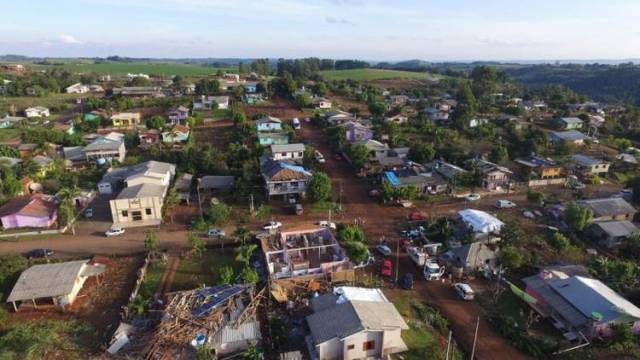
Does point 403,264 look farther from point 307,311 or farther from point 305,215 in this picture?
point 305,215

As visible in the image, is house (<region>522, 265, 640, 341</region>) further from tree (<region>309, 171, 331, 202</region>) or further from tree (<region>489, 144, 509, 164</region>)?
tree (<region>489, 144, 509, 164</region>)

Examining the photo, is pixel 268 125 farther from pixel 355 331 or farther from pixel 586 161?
pixel 355 331

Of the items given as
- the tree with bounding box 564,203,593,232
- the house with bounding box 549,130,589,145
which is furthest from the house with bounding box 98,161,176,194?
the house with bounding box 549,130,589,145

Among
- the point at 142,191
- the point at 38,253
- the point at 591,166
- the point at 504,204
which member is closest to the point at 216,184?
the point at 142,191

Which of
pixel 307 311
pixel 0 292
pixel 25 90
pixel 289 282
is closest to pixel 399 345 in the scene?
pixel 307 311

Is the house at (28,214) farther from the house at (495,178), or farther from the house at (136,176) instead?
the house at (495,178)

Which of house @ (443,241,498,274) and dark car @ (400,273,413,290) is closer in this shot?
dark car @ (400,273,413,290)
